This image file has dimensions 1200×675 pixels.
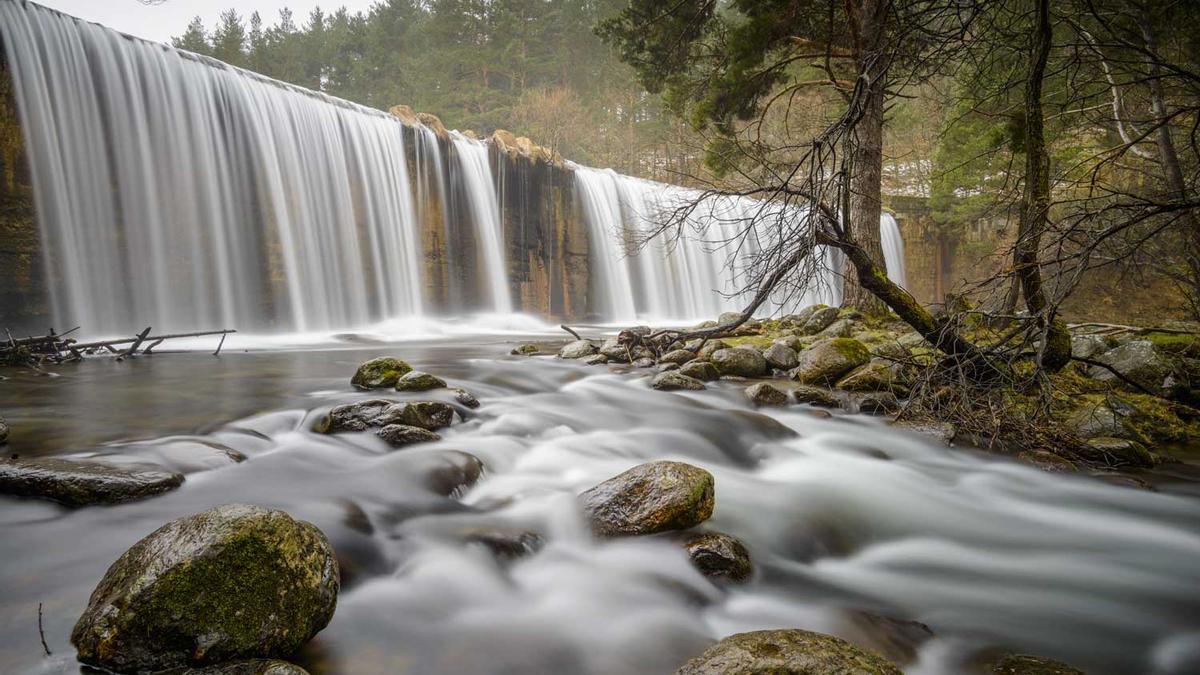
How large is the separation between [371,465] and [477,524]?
1.17 metres

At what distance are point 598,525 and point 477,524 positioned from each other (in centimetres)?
74

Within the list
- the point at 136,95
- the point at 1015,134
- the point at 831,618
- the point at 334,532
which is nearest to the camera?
the point at 831,618

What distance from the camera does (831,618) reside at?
2.58 metres

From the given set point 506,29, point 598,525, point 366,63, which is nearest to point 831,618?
point 598,525

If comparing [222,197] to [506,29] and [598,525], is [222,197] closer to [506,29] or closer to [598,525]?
[598,525]

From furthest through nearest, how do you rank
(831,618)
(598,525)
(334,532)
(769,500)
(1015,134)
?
1. (1015,134)
2. (769,500)
3. (598,525)
4. (334,532)
5. (831,618)

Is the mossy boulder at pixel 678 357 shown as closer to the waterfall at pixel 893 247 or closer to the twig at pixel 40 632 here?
the twig at pixel 40 632

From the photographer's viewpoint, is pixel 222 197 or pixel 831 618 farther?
pixel 222 197

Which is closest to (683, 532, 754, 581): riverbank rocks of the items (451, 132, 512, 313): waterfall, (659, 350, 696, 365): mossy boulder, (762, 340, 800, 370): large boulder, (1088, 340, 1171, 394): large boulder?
(1088, 340, 1171, 394): large boulder

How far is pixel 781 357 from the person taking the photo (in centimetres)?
737

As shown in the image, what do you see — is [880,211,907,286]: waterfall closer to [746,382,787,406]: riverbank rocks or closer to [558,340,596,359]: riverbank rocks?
[558,340,596,359]: riverbank rocks

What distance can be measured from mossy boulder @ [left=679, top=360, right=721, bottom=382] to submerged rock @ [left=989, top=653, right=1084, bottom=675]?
5.01 metres

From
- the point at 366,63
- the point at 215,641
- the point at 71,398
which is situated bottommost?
the point at 215,641

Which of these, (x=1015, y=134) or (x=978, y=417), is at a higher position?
(x=1015, y=134)
